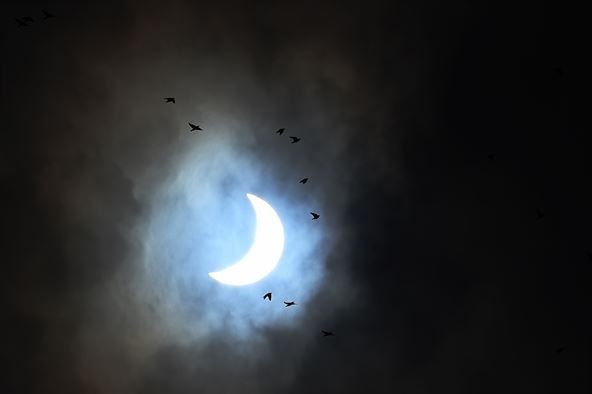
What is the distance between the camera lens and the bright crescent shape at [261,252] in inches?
1633

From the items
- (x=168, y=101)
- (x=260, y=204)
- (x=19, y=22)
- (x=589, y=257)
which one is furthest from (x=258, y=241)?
(x=589, y=257)

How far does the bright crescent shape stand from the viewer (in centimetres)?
4147

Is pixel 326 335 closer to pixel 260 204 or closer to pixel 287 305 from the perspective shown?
pixel 287 305

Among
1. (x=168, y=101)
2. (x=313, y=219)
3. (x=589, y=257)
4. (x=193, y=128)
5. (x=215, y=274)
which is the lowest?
(x=589, y=257)

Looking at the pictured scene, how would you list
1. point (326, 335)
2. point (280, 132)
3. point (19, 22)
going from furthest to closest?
point (326, 335), point (280, 132), point (19, 22)

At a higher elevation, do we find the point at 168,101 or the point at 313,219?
the point at 168,101

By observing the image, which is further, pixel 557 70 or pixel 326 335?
pixel 326 335

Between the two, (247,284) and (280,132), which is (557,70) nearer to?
(280,132)

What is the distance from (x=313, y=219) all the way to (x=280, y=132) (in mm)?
7811

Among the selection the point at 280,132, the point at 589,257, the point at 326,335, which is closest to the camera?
the point at 280,132

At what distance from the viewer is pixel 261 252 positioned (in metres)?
41.7

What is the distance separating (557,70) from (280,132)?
19.8 meters

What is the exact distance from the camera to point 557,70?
3778 centimetres

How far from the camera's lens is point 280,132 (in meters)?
39.9
